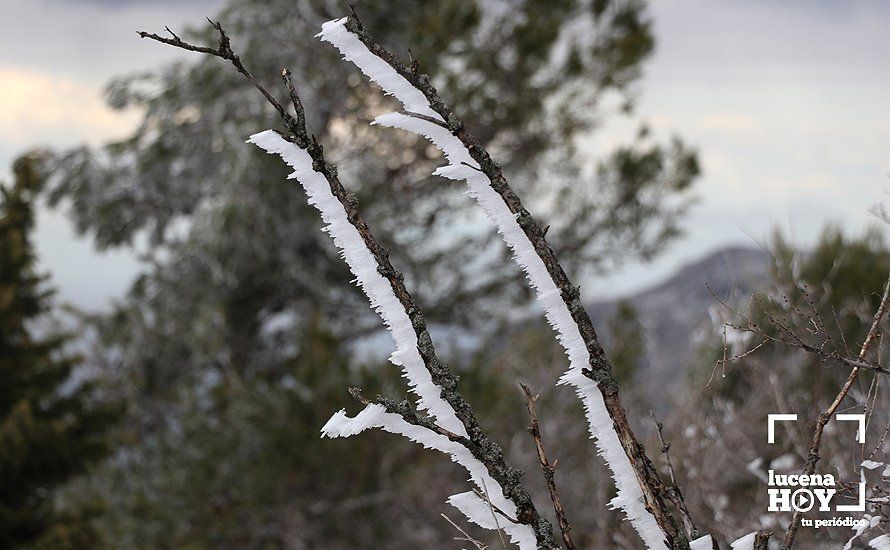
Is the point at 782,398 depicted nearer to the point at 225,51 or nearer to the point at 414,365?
the point at 414,365

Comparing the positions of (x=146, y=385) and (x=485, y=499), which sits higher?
(x=146, y=385)

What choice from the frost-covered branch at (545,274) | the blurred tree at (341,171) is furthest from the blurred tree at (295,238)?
the frost-covered branch at (545,274)

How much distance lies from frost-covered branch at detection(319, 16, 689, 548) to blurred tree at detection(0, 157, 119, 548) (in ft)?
21.8

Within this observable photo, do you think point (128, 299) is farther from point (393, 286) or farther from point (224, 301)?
point (393, 286)

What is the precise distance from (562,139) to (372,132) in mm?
2114

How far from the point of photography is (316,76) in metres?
9.27

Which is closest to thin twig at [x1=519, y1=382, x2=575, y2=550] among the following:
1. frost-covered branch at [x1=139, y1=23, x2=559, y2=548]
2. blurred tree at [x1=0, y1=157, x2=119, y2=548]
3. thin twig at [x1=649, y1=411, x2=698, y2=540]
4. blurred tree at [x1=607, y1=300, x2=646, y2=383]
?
frost-covered branch at [x1=139, y1=23, x2=559, y2=548]

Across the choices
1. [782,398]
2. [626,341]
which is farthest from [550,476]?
[626,341]

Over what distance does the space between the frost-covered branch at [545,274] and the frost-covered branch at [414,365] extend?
12 centimetres

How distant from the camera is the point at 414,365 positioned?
1268 millimetres

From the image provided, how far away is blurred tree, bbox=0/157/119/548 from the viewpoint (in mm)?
7301

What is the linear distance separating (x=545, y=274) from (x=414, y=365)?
0.23 meters

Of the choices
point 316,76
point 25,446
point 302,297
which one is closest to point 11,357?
point 25,446

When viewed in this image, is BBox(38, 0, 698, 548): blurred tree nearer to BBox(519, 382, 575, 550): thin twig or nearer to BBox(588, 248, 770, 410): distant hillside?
BBox(588, 248, 770, 410): distant hillside
